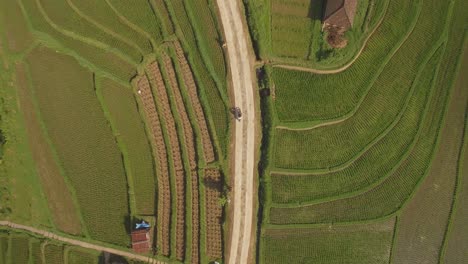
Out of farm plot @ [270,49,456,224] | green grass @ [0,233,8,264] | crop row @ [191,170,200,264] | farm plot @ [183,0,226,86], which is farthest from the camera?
farm plot @ [270,49,456,224]

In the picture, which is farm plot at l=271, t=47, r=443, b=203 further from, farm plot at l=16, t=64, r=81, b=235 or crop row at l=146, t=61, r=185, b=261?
farm plot at l=16, t=64, r=81, b=235

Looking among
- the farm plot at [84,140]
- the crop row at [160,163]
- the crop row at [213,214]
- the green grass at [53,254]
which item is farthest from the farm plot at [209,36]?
the green grass at [53,254]

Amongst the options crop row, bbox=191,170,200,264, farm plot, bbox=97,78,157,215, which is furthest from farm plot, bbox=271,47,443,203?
farm plot, bbox=97,78,157,215

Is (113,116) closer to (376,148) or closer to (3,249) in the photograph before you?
(3,249)

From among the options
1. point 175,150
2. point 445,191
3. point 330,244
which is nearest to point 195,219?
point 175,150

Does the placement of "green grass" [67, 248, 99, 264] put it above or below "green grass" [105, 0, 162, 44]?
below

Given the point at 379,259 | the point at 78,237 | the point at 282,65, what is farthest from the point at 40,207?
the point at 379,259

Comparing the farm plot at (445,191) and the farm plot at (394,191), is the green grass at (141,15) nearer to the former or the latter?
the farm plot at (394,191)
